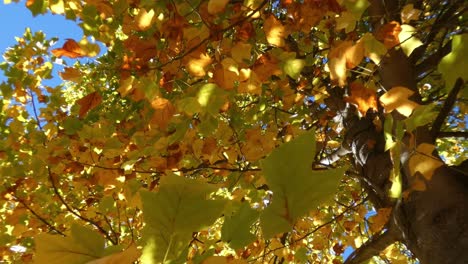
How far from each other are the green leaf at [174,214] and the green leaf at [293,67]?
1446mm

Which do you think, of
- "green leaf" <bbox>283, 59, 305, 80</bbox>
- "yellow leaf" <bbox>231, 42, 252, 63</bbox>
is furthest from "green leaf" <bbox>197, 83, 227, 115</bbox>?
"green leaf" <bbox>283, 59, 305, 80</bbox>

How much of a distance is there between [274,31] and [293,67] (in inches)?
9.8

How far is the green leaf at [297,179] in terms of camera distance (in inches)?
17.1

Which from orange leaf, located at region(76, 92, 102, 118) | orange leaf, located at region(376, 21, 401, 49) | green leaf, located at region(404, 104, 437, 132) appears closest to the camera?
green leaf, located at region(404, 104, 437, 132)

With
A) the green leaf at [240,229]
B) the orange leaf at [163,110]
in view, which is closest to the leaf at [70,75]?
the orange leaf at [163,110]

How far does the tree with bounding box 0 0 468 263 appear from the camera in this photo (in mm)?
515

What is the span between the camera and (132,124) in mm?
3393

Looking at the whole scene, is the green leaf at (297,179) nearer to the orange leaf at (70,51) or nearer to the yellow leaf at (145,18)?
the yellow leaf at (145,18)

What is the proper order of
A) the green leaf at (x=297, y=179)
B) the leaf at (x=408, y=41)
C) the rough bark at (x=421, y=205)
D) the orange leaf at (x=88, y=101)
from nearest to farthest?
the green leaf at (x=297, y=179)
the rough bark at (x=421, y=205)
the leaf at (x=408, y=41)
the orange leaf at (x=88, y=101)

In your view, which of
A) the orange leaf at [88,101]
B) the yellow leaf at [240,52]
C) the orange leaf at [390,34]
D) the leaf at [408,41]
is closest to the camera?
the leaf at [408,41]

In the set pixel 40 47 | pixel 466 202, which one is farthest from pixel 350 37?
pixel 40 47

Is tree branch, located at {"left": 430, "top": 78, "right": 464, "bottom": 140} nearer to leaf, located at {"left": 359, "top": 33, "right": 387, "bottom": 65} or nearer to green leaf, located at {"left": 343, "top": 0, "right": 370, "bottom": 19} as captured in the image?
leaf, located at {"left": 359, "top": 33, "right": 387, "bottom": 65}

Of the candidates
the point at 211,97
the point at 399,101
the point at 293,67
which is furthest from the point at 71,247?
the point at 293,67

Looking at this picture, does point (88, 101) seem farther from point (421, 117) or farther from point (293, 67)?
point (421, 117)
